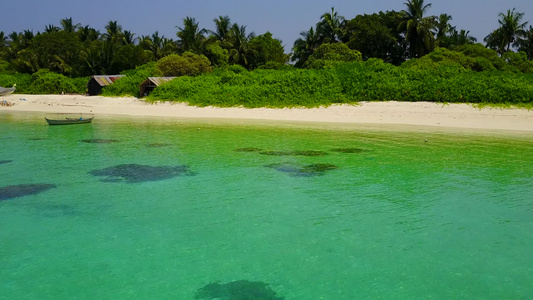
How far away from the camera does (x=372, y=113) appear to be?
3028 centimetres

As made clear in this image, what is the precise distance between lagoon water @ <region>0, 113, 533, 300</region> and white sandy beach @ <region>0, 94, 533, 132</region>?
9.48 m

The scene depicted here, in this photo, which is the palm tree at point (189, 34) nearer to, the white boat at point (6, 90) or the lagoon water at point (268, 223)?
the white boat at point (6, 90)

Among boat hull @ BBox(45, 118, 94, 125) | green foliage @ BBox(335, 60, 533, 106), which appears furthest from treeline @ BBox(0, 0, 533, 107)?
boat hull @ BBox(45, 118, 94, 125)

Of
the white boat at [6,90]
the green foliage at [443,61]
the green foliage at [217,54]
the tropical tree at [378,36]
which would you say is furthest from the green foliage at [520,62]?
the white boat at [6,90]

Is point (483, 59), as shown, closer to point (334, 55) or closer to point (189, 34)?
point (334, 55)

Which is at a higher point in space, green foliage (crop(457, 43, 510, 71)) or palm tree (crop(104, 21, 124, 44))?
palm tree (crop(104, 21, 124, 44))

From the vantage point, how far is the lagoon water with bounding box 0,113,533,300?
21.0 feet

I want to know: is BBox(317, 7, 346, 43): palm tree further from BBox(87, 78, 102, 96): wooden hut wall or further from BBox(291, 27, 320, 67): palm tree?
BBox(87, 78, 102, 96): wooden hut wall

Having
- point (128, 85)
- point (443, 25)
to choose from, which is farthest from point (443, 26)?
point (128, 85)

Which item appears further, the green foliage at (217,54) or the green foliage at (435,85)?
the green foliage at (217,54)

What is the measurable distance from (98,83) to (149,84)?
9.51 metres

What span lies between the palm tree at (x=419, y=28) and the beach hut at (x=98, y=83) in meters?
35.4

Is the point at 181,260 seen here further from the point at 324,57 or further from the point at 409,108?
the point at 324,57

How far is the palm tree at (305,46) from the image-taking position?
2363 inches
